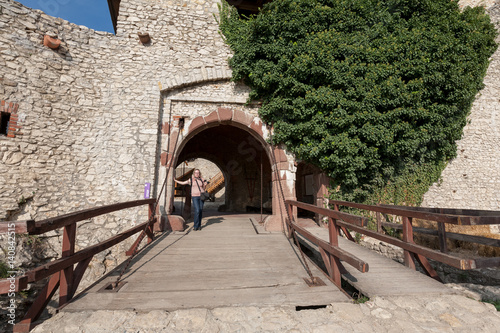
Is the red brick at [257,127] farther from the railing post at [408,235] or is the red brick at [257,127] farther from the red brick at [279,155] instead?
the railing post at [408,235]

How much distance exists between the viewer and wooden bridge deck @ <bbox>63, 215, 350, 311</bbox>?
246 cm

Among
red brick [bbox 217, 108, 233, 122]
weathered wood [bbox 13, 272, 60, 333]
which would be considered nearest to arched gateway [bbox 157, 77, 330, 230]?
red brick [bbox 217, 108, 233, 122]

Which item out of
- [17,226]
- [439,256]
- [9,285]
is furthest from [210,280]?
[439,256]

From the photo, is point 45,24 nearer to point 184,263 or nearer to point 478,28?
point 184,263

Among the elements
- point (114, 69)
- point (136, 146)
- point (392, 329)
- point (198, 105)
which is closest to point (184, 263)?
point (392, 329)

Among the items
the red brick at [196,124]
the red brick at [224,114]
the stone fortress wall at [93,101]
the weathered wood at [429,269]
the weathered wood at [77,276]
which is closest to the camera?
the weathered wood at [77,276]

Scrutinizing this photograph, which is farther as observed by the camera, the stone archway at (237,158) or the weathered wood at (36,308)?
the stone archway at (237,158)

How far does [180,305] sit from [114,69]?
19.6 ft

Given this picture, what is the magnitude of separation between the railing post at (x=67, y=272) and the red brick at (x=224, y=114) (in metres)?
4.47

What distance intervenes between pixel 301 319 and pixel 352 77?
17.9 feet

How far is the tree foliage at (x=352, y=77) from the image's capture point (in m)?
5.82

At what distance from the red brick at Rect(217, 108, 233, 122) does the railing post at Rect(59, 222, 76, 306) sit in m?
4.47

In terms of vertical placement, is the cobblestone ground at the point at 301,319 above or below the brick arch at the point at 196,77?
below

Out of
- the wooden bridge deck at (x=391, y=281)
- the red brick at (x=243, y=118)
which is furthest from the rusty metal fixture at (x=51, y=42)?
the wooden bridge deck at (x=391, y=281)
